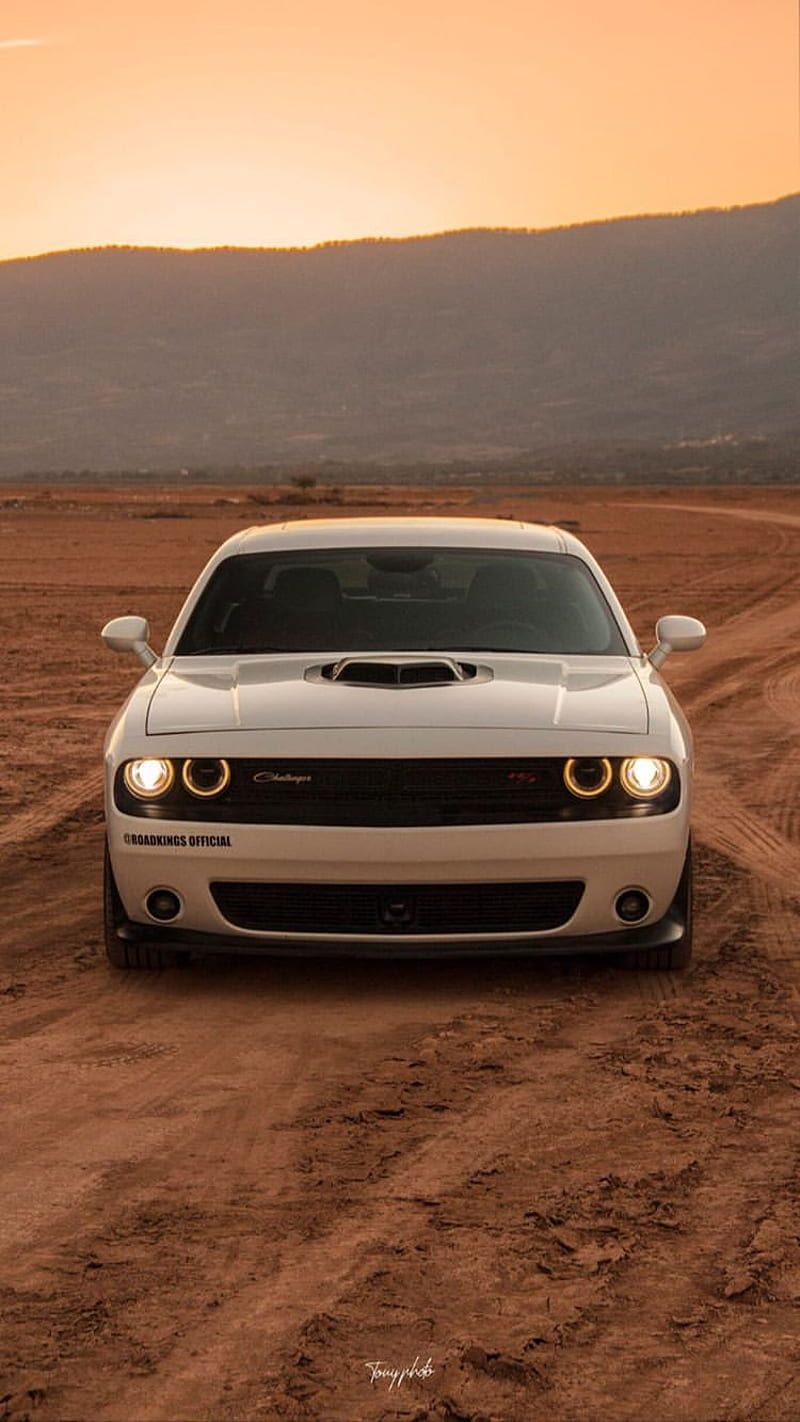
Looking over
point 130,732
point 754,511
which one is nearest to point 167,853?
point 130,732

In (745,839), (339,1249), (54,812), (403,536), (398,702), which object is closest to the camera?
(339,1249)

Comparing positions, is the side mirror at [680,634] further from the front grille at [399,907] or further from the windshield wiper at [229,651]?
the front grille at [399,907]

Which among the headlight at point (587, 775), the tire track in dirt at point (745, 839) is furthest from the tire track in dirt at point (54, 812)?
the headlight at point (587, 775)

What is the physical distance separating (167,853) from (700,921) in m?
2.27

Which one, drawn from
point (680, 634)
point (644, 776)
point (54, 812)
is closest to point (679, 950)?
point (644, 776)

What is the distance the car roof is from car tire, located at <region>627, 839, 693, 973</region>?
188cm

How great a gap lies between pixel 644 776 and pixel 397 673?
3.03ft

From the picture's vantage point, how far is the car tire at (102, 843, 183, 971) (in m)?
6.25

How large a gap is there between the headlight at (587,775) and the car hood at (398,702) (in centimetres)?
13

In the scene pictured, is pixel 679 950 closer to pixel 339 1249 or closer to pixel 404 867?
pixel 404 867

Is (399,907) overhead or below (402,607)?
below

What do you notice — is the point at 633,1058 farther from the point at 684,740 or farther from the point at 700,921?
the point at 700,921

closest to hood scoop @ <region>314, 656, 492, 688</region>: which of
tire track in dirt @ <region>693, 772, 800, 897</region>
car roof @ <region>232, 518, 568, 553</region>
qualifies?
car roof @ <region>232, 518, 568, 553</region>

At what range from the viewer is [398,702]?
621cm
